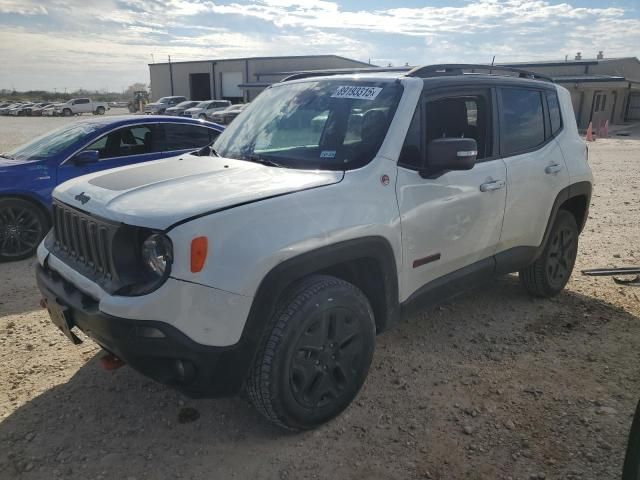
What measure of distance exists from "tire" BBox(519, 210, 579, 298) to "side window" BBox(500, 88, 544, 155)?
34.7 inches

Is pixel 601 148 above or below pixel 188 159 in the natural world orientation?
below

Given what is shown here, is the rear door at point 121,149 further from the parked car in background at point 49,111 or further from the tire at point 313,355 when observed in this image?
the parked car in background at point 49,111

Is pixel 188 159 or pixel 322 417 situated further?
pixel 188 159

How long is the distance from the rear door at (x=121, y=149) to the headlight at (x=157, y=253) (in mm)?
4246

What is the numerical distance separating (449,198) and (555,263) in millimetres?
2006

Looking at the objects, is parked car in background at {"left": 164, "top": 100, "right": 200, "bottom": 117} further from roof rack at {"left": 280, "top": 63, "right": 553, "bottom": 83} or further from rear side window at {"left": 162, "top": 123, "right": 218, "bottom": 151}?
roof rack at {"left": 280, "top": 63, "right": 553, "bottom": 83}

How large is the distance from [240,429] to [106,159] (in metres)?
4.54

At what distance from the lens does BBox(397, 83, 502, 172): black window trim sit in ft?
11.0

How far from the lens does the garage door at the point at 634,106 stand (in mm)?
40594

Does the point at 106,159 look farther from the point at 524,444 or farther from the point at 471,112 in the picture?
the point at 524,444

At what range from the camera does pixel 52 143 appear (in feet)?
21.2

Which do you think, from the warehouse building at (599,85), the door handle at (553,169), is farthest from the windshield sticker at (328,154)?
the warehouse building at (599,85)

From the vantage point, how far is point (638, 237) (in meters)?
6.94

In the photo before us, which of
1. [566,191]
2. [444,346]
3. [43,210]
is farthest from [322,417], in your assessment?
[43,210]
